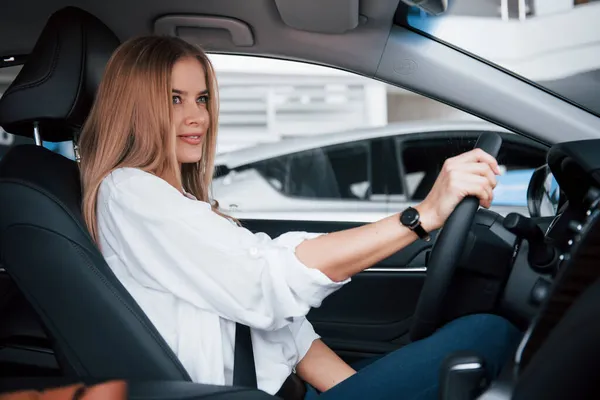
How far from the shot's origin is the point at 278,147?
373 cm

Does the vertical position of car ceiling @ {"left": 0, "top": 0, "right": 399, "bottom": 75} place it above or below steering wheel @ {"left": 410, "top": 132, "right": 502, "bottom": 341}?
above

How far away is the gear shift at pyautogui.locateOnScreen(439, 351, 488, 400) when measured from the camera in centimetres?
110

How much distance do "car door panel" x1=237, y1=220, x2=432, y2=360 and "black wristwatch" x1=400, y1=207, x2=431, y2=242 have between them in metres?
1.08

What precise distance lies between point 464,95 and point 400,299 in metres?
0.77

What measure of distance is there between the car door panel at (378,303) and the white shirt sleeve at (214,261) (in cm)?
101

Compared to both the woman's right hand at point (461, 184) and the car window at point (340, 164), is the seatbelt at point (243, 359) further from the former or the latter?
the car window at point (340, 164)

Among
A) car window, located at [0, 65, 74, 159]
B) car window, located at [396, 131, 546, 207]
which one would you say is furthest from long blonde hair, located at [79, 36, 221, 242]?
car window, located at [396, 131, 546, 207]

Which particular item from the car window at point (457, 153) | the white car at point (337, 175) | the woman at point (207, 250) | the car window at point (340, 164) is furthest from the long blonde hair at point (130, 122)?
the white car at point (337, 175)

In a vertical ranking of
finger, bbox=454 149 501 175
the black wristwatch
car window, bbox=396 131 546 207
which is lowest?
car window, bbox=396 131 546 207

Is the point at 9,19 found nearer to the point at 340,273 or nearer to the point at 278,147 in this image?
the point at 340,273

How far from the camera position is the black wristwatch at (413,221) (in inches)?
48.9

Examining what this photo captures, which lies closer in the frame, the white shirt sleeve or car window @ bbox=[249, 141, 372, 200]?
the white shirt sleeve

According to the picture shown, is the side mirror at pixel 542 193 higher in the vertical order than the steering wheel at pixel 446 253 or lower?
lower

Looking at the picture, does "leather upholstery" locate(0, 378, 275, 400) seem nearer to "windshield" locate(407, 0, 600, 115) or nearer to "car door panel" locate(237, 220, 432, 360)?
"windshield" locate(407, 0, 600, 115)
